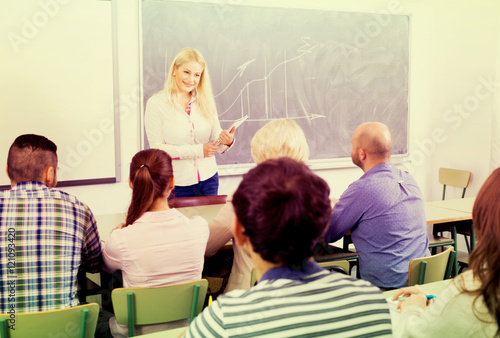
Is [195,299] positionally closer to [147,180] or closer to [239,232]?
[147,180]

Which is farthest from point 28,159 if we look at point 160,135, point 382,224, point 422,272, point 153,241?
point 160,135

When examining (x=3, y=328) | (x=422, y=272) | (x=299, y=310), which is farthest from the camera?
(x=422, y=272)

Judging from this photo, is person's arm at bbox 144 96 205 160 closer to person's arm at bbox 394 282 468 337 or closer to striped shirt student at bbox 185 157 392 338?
person's arm at bbox 394 282 468 337

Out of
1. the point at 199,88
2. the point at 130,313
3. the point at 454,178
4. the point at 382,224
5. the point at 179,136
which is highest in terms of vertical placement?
the point at 199,88

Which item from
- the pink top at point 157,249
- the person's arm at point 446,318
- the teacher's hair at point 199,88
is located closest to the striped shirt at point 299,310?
the person's arm at point 446,318

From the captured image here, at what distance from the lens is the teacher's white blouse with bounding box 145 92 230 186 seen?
3887 mm

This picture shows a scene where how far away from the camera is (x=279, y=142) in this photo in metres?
2.45

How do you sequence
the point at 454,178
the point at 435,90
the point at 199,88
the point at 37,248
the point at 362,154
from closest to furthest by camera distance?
the point at 37,248
the point at 362,154
the point at 199,88
the point at 454,178
the point at 435,90

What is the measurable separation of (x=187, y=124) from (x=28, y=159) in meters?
2.10

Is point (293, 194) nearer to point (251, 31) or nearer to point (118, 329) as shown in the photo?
point (118, 329)

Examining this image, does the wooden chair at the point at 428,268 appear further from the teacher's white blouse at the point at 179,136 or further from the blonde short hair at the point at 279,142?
the teacher's white blouse at the point at 179,136

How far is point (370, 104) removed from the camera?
17.6 feet

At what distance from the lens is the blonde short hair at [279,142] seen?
2455mm

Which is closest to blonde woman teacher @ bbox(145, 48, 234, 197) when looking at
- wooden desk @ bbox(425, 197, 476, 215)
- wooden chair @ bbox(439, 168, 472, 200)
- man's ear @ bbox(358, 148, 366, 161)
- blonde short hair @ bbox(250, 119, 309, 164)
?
blonde short hair @ bbox(250, 119, 309, 164)
